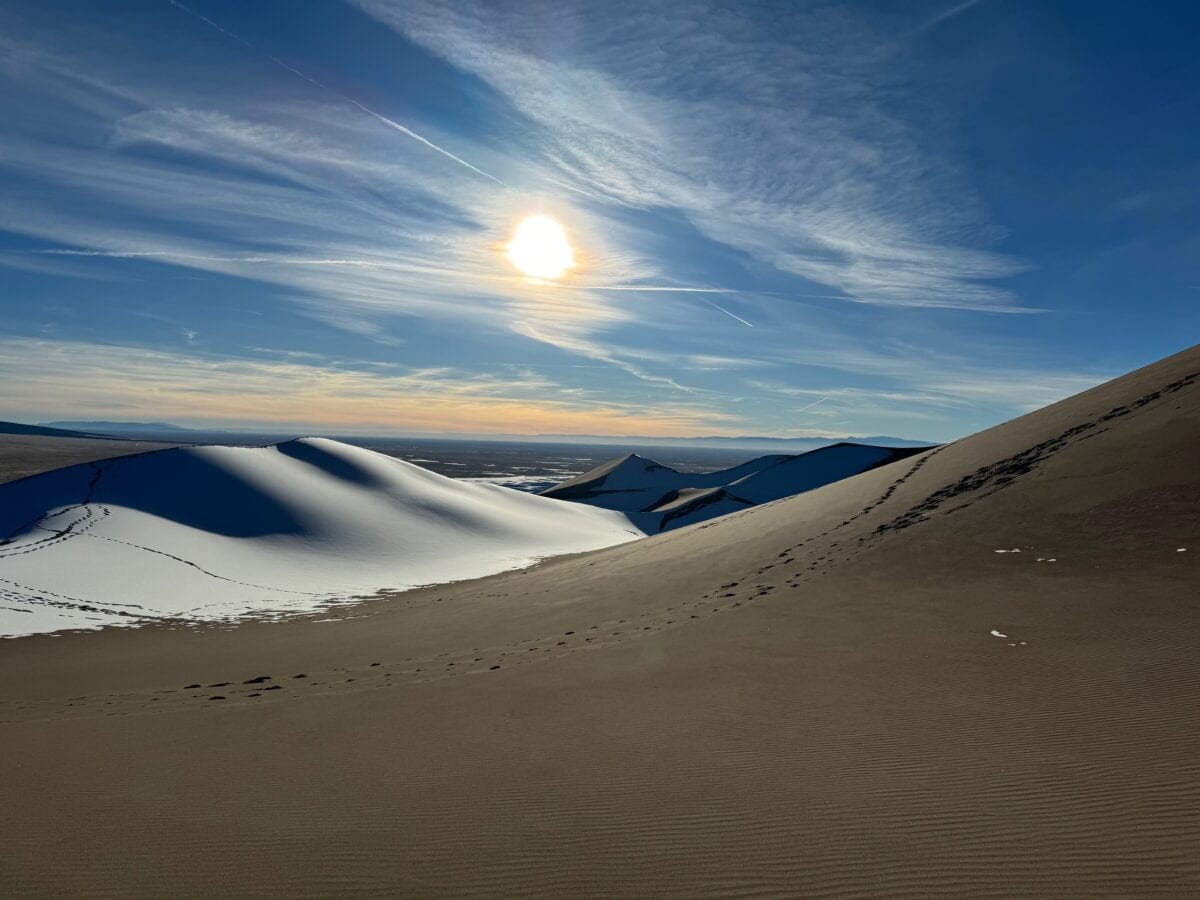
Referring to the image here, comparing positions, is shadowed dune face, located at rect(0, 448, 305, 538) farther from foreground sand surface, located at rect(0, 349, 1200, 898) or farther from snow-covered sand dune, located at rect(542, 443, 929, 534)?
snow-covered sand dune, located at rect(542, 443, 929, 534)

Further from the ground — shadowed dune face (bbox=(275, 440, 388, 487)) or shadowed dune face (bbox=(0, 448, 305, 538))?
shadowed dune face (bbox=(275, 440, 388, 487))

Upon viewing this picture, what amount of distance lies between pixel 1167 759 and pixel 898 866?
3.26m

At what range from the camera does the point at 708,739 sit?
7160mm

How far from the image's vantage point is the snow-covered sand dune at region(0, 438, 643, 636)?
900 inches

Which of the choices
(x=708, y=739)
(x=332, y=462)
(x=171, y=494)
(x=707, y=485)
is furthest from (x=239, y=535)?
(x=707, y=485)

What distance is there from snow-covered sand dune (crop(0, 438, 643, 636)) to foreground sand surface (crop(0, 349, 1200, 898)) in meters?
6.49

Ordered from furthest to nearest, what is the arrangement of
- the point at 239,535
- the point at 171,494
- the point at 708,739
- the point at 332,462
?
the point at 332,462
the point at 171,494
the point at 239,535
the point at 708,739

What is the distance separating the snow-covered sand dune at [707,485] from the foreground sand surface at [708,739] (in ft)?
155

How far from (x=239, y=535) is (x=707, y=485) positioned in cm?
6265

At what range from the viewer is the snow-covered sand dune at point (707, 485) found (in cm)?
6600

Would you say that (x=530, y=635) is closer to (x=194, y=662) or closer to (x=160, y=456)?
(x=194, y=662)

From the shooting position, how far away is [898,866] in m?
4.50

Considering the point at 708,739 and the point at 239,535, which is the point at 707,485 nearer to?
the point at 239,535

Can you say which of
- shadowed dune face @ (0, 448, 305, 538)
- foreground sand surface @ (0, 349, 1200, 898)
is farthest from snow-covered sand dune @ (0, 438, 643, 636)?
foreground sand surface @ (0, 349, 1200, 898)
